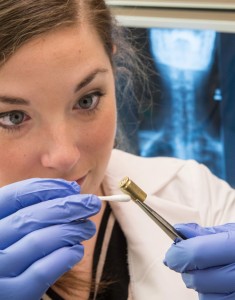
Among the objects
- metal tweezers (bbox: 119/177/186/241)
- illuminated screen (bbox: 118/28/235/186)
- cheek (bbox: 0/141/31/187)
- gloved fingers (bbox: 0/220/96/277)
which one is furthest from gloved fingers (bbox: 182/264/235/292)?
illuminated screen (bbox: 118/28/235/186)

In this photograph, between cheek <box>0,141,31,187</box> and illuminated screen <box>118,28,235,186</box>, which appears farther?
illuminated screen <box>118,28,235,186</box>

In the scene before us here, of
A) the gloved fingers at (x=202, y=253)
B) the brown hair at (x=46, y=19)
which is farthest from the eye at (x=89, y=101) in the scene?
the gloved fingers at (x=202, y=253)

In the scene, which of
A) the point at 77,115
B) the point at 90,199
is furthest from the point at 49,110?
the point at 90,199

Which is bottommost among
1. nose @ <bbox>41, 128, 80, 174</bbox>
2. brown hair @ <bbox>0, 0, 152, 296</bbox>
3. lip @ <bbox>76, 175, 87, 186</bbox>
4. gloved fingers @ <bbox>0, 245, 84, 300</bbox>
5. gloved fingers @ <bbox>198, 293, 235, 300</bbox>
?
gloved fingers @ <bbox>198, 293, 235, 300</bbox>

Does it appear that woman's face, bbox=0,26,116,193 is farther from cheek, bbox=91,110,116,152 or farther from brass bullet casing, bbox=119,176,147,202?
brass bullet casing, bbox=119,176,147,202

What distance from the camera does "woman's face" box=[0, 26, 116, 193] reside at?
92 centimetres

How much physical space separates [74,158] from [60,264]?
0.69 feet

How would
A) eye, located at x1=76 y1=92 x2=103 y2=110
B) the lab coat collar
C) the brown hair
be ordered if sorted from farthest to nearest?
the lab coat collar, eye, located at x1=76 y1=92 x2=103 y2=110, the brown hair

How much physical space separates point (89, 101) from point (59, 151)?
0.14 meters

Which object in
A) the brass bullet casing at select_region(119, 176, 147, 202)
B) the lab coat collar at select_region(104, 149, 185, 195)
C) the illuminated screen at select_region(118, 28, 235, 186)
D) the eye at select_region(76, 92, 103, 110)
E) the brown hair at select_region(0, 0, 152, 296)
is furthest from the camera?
the illuminated screen at select_region(118, 28, 235, 186)

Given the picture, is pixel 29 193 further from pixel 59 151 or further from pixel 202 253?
pixel 202 253

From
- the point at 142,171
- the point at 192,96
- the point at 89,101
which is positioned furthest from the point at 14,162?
the point at 192,96

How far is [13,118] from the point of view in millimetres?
971

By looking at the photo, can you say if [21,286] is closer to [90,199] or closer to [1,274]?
[1,274]
